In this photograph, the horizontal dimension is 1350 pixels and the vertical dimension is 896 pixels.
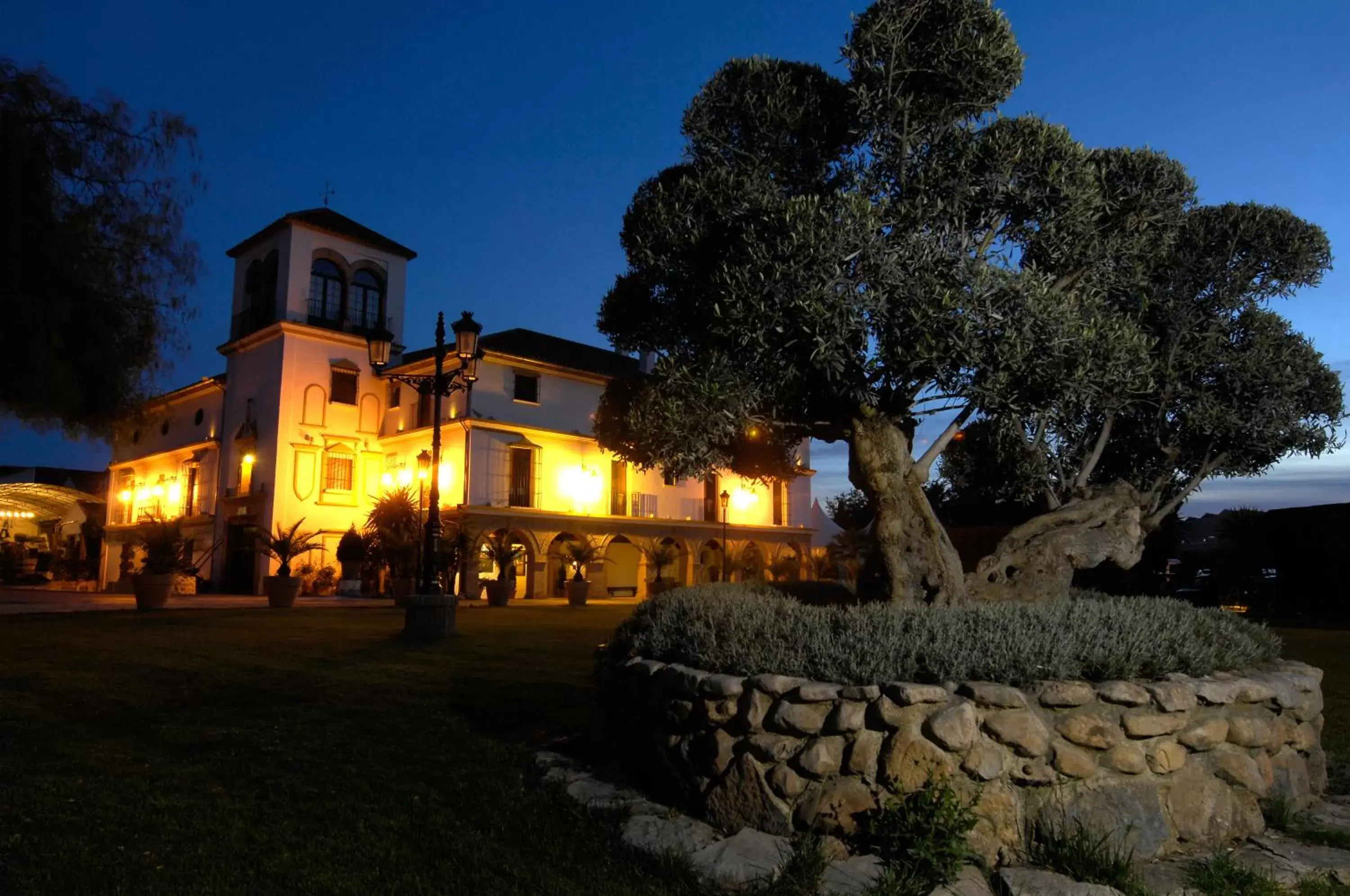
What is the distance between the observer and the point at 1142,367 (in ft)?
22.4

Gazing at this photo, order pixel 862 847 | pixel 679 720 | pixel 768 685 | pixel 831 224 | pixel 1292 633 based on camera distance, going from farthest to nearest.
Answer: pixel 1292 633
pixel 831 224
pixel 679 720
pixel 768 685
pixel 862 847

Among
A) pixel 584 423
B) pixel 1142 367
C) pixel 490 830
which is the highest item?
pixel 584 423

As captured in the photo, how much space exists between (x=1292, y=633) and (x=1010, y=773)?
16.1 meters

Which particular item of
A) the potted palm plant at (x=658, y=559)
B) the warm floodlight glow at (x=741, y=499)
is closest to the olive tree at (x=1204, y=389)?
the potted palm plant at (x=658, y=559)

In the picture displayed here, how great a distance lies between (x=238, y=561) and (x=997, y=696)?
35363 mm

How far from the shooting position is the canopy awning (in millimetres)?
37594

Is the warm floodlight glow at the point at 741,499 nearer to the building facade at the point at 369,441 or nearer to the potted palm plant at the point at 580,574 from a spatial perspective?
the building facade at the point at 369,441

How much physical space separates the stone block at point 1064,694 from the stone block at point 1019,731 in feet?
0.43

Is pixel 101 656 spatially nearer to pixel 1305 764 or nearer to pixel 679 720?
pixel 679 720

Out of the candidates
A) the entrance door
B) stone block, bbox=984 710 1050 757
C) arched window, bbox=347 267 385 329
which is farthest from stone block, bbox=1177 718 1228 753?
arched window, bbox=347 267 385 329

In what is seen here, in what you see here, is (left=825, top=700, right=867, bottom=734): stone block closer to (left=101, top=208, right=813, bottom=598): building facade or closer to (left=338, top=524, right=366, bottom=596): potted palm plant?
(left=101, top=208, right=813, bottom=598): building facade

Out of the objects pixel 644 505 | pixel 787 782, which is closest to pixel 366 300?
pixel 644 505

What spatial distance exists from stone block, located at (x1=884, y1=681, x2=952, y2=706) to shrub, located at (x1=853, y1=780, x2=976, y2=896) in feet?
1.20

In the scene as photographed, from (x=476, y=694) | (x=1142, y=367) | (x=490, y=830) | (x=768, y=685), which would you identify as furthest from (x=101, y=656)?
(x=1142, y=367)
